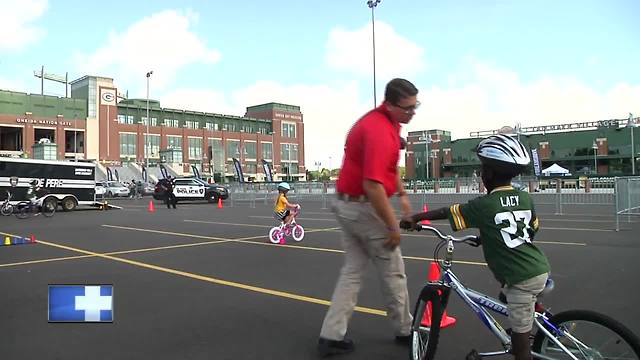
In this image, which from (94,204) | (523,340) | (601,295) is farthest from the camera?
(94,204)

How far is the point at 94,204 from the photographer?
27.9 metres

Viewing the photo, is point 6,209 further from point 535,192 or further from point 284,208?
point 535,192

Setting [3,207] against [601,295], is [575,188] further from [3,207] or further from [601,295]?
[3,207]

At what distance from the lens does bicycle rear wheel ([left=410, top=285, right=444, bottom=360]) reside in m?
3.56

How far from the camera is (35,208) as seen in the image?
23344 millimetres

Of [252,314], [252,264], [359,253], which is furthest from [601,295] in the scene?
[252,264]

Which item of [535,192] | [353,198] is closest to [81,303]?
[353,198]

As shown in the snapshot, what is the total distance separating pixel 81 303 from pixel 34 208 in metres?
21.1

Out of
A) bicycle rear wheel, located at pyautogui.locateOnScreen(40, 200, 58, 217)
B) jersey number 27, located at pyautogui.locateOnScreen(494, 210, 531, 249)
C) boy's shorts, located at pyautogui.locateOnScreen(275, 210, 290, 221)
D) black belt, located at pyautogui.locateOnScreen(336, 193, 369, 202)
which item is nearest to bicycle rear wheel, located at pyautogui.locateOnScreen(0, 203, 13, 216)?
bicycle rear wheel, located at pyautogui.locateOnScreen(40, 200, 58, 217)

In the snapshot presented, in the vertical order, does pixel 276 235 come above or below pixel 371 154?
below

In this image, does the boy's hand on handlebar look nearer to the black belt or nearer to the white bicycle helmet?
the black belt

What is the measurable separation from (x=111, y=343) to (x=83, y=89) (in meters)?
98.8

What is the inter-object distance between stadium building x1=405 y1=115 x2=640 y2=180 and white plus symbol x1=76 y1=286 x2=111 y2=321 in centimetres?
6620

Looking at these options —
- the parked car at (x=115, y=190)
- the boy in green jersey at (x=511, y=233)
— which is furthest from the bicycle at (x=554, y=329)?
the parked car at (x=115, y=190)
